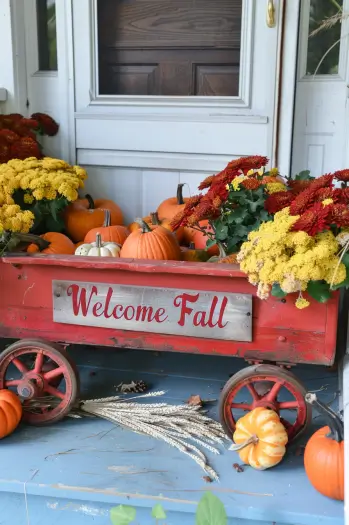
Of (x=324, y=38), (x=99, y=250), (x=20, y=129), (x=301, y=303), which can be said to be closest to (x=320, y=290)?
(x=301, y=303)

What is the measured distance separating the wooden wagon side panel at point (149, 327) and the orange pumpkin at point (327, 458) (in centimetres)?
17

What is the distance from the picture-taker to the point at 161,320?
1.65 m

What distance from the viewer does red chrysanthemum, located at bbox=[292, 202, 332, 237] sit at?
1.42 metres

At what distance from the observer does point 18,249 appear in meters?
1.79

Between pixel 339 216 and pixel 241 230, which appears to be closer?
pixel 339 216

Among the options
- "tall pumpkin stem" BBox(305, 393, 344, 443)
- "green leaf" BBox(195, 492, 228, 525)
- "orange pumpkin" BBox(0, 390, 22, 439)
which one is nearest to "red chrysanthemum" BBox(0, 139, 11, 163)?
"orange pumpkin" BBox(0, 390, 22, 439)

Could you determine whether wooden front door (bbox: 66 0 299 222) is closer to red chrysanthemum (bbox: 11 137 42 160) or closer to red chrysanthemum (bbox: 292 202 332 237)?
red chrysanthemum (bbox: 11 137 42 160)

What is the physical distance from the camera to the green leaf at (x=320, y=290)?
1.47 metres

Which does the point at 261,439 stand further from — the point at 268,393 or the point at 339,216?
the point at 339,216

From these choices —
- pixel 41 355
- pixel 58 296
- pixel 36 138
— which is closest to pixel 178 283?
pixel 58 296

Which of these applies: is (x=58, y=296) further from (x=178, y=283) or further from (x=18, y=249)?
(x=178, y=283)

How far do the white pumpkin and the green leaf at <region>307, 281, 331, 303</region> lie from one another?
2.33 ft

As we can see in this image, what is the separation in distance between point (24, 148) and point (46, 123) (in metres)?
0.26

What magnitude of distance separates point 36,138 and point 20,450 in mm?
1467
